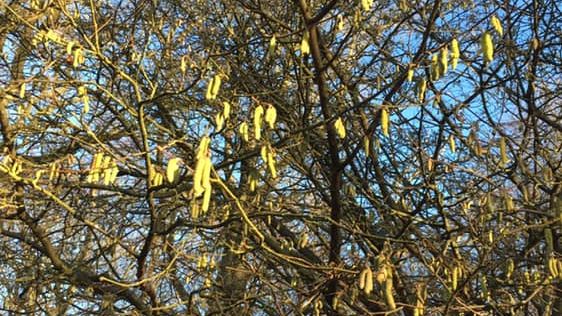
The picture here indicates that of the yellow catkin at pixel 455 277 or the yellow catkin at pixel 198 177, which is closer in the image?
the yellow catkin at pixel 198 177

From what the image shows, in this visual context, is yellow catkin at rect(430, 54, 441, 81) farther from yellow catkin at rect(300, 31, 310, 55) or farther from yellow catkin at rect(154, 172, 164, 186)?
yellow catkin at rect(154, 172, 164, 186)

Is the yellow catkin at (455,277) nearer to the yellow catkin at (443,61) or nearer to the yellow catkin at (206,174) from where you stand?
the yellow catkin at (443,61)

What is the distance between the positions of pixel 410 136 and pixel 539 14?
1285 millimetres

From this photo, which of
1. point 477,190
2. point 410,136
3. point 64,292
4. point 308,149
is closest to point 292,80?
point 308,149

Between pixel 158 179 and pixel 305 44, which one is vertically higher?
pixel 305 44

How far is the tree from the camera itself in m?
3.89

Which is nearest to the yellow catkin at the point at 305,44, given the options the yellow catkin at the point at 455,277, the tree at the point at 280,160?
the tree at the point at 280,160

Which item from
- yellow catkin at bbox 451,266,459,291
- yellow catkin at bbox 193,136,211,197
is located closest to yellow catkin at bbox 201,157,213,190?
yellow catkin at bbox 193,136,211,197

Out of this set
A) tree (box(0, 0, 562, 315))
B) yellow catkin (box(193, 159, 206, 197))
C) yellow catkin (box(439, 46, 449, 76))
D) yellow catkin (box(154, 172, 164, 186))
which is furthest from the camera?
tree (box(0, 0, 562, 315))

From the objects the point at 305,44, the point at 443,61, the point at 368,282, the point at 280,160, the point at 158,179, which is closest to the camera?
the point at 443,61

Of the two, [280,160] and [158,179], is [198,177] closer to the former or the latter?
[158,179]

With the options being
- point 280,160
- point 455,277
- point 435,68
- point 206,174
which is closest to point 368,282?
point 455,277

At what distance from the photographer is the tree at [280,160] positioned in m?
3.89

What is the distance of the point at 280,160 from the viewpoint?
4.57 metres
